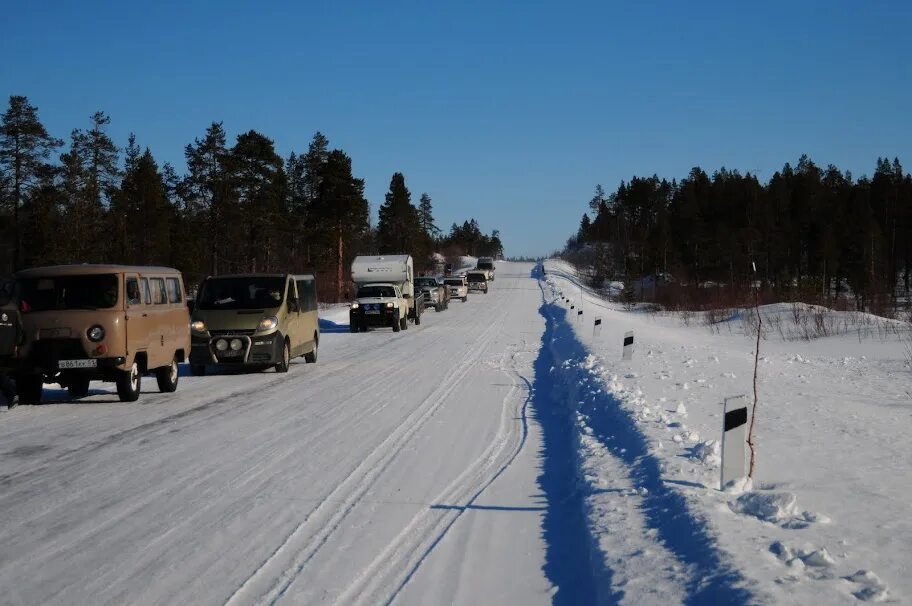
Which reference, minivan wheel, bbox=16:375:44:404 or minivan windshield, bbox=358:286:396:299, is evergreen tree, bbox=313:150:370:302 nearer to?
minivan windshield, bbox=358:286:396:299

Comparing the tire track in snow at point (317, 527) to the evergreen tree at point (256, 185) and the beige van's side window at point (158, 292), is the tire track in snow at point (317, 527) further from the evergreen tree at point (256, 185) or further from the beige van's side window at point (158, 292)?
the evergreen tree at point (256, 185)

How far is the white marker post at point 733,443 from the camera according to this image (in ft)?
22.0

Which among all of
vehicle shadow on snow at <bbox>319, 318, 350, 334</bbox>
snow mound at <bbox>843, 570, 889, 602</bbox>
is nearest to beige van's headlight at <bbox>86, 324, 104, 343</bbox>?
snow mound at <bbox>843, 570, 889, 602</bbox>

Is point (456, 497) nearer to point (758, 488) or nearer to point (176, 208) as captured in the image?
point (758, 488)

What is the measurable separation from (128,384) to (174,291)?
9.48 ft

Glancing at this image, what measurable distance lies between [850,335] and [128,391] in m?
22.8

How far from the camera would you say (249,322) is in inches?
673

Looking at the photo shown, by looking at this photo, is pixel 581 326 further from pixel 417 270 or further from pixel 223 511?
pixel 417 270

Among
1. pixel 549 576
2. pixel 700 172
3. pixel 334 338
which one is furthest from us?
pixel 700 172

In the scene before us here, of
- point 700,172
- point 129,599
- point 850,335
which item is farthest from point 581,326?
point 700,172

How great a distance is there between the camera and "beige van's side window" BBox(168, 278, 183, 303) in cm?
1516

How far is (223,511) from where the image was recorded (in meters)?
6.61

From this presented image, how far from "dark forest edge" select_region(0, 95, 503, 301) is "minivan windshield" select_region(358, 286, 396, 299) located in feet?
96.1

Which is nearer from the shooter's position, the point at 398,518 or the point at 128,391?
the point at 398,518
